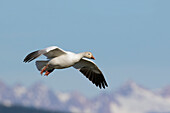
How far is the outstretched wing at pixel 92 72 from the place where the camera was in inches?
1029

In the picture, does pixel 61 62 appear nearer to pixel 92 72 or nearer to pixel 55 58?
pixel 55 58

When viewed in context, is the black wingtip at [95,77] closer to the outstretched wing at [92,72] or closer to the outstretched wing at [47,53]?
the outstretched wing at [92,72]

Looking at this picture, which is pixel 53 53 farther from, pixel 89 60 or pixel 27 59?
pixel 89 60

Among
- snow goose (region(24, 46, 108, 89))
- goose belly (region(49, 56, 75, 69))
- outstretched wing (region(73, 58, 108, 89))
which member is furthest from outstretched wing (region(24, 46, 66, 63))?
outstretched wing (region(73, 58, 108, 89))

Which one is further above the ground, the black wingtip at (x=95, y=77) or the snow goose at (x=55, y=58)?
the black wingtip at (x=95, y=77)

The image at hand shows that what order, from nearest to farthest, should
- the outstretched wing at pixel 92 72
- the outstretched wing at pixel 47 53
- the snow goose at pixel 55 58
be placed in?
the outstretched wing at pixel 47 53 < the snow goose at pixel 55 58 < the outstretched wing at pixel 92 72

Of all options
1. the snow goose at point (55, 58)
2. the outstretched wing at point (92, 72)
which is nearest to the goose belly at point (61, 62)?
the snow goose at point (55, 58)

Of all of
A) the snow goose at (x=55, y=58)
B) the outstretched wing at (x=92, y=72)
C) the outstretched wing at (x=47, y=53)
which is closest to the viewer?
the outstretched wing at (x=47, y=53)

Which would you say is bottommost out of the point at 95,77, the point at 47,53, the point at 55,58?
the point at 55,58

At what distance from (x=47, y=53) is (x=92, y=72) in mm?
4976

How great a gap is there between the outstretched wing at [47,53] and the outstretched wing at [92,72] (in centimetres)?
314

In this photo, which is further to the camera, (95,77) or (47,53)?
(95,77)

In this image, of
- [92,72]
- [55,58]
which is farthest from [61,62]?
[92,72]

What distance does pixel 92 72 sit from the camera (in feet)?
89.9
